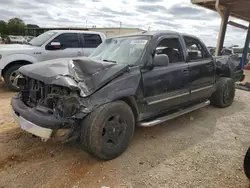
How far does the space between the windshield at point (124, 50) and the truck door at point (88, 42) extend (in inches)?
147

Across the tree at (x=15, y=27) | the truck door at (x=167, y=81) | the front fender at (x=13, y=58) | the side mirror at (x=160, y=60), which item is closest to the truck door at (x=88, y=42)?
the front fender at (x=13, y=58)

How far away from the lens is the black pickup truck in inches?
109

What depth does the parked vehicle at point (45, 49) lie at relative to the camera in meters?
6.52

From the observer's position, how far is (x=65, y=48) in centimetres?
760

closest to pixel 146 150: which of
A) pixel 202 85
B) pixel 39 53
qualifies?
pixel 202 85

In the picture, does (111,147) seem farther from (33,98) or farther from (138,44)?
(138,44)

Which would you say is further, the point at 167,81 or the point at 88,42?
the point at 88,42

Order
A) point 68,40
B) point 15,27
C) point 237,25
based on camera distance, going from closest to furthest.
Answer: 1. point 68,40
2. point 237,25
3. point 15,27

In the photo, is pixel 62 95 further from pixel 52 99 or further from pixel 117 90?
pixel 117 90

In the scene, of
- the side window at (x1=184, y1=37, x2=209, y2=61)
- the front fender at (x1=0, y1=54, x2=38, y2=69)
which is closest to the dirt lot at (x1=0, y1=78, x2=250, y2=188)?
the side window at (x1=184, y1=37, x2=209, y2=61)

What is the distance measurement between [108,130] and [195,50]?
2941mm

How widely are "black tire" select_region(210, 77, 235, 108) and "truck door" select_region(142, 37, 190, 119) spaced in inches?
62.7

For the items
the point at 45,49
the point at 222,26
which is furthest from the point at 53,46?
the point at 222,26

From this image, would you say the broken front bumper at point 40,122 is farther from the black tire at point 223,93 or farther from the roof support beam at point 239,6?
the roof support beam at point 239,6
